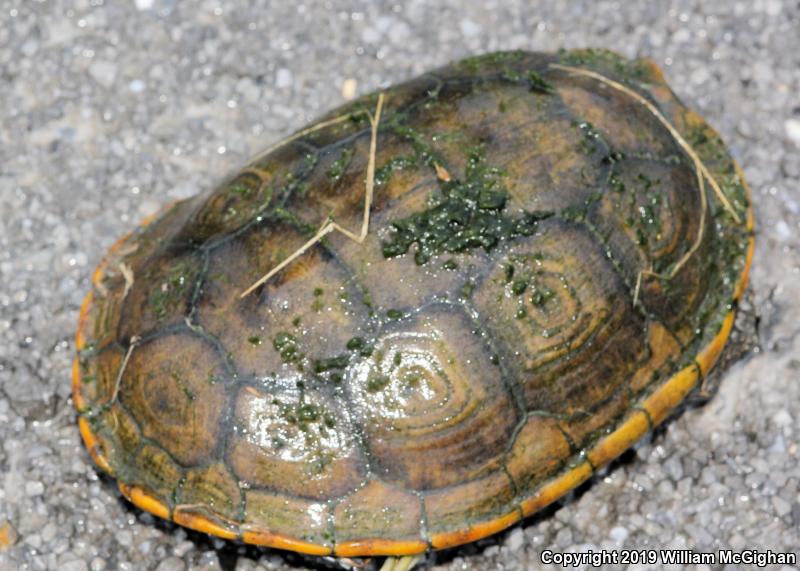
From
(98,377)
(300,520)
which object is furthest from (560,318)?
(98,377)

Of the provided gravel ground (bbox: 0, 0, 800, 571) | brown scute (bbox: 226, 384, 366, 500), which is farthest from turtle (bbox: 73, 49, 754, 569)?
gravel ground (bbox: 0, 0, 800, 571)

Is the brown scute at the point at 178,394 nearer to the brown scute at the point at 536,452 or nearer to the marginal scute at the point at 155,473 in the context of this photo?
the marginal scute at the point at 155,473

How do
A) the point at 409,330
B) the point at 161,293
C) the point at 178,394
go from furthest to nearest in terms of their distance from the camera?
the point at 161,293
the point at 178,394
the point at 409,330

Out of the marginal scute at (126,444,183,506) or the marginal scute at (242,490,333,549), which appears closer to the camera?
the marginal scute at (242,490,333,549)

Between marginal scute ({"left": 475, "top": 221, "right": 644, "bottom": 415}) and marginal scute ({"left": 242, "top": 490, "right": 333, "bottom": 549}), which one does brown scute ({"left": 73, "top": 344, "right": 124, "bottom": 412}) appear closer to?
marginal scute ({"left": 242, "top": 490, "right": 333, "bottom": 549})

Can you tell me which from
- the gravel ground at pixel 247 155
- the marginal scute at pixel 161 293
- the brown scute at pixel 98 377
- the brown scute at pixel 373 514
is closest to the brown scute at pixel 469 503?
the brown scute at pixel 373 514

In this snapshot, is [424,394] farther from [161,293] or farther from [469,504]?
[161,293]

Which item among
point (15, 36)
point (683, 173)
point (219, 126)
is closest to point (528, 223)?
point (683, 173)

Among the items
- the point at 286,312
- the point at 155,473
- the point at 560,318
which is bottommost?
the point at 155,473
